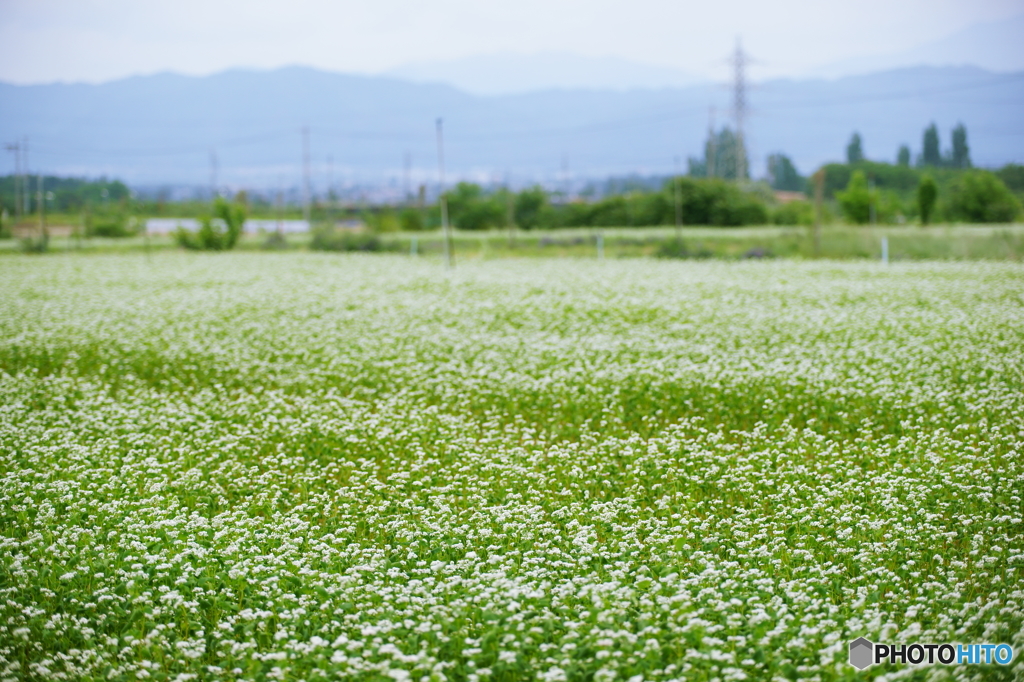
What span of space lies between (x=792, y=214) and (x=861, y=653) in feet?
224

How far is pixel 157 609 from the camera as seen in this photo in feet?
22.1

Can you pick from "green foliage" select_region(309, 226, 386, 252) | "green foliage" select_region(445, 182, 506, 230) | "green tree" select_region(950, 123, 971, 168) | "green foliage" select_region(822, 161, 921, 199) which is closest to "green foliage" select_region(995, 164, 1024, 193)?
"green foliage" select_region(822, 161, 921, 199)

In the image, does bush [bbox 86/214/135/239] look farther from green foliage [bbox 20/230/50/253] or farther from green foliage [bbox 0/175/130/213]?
green foliage [bbox 20/230/50/253]

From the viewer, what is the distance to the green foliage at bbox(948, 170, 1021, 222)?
57.7 metres

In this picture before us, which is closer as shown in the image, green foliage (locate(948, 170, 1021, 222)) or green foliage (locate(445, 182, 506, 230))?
green foliage (locate(948, 170, 1021, 222))

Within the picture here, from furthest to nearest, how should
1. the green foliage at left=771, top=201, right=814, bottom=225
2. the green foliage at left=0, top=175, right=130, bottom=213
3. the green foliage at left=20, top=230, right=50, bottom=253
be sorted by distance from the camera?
the green foliage at left=0, top=175, right=130, bottom=213
the green foliage at left=771, top=201, right=814, bottom=225
the green foliage at left=20, top=230, right=50, bottom=253

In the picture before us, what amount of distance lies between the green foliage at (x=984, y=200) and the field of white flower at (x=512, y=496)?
44729mm

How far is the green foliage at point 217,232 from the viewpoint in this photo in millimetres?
50688

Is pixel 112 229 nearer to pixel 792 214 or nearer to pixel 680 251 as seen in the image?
pixel 680 251

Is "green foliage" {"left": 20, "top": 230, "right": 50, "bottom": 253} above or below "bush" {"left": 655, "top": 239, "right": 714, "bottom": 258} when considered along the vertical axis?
above

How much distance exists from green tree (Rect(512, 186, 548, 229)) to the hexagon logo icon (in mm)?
69523

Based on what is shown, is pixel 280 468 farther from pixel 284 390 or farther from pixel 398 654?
pixel 398 654

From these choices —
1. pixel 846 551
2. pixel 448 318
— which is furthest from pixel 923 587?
pixel 448 318

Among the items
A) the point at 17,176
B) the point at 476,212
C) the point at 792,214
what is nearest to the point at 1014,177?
the point at 792,214
